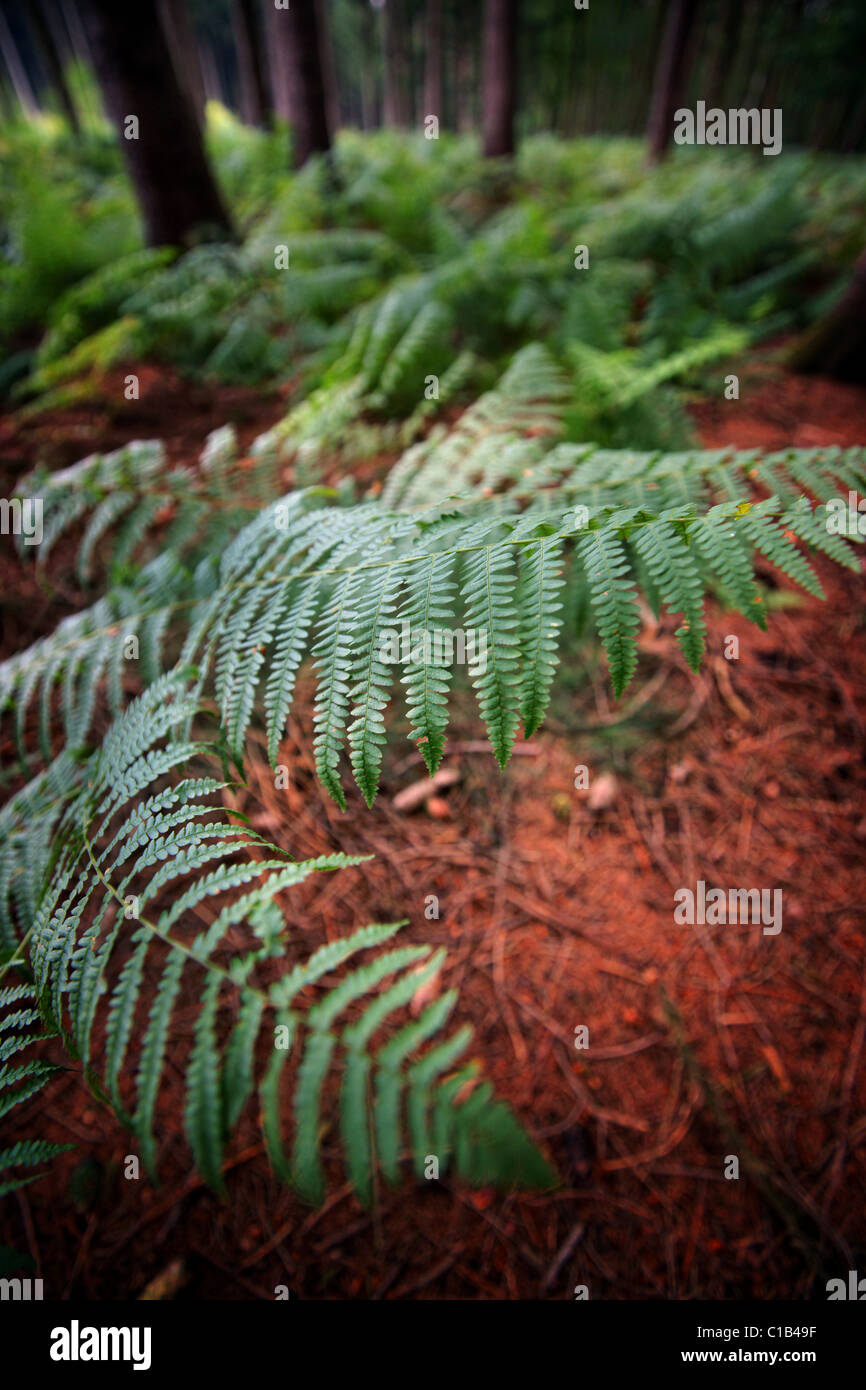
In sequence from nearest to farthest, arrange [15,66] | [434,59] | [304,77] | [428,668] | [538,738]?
[428,668]
[538,738]
[304,77]
[434,59]
[15,66]

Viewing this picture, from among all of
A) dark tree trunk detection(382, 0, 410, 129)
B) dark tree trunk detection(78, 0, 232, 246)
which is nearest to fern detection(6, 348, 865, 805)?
dark tree trunk detection(78, 0, 232, 246)

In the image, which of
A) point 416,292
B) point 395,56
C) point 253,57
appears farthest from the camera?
point 395,56

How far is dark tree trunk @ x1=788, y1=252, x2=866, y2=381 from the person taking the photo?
3742mm

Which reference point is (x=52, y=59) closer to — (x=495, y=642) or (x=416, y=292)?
(x=416, y=292)

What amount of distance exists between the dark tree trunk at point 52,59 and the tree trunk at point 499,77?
8.96m

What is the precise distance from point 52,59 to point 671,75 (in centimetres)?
1183

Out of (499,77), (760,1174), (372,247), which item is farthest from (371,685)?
(499,77)

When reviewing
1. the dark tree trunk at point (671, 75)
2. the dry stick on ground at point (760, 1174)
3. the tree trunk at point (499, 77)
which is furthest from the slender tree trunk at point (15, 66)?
the dry stick on ground at point (760, 1174)

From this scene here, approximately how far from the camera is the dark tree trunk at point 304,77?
5434 mm

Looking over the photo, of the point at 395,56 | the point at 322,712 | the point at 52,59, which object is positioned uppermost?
the point at 395,56

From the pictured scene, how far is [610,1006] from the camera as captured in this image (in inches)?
71.6

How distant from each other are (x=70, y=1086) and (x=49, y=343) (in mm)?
3785

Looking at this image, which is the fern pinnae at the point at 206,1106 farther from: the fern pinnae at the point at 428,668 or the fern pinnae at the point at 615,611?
the fern pinnae at the point at 615,611
